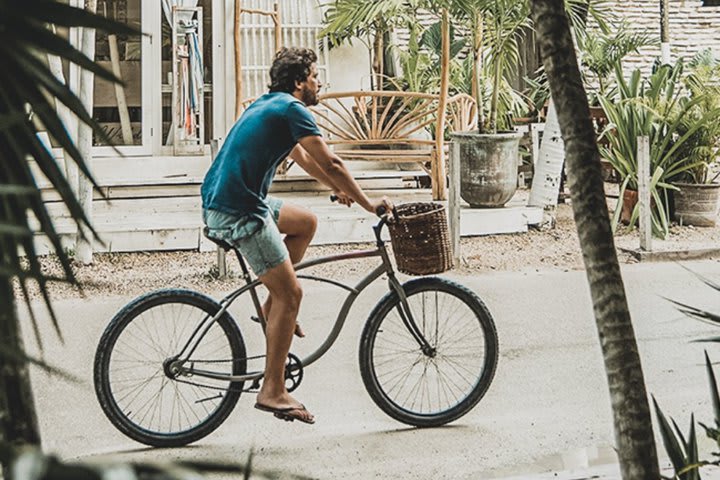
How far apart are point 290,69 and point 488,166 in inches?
266

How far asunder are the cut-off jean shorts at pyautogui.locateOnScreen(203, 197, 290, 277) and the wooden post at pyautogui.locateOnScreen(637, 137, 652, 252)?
634 cm

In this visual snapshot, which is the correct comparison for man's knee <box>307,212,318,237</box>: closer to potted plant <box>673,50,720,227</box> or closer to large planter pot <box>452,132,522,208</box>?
large planter pot <box>452,132,522,208</box>

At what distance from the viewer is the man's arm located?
5.63 metres

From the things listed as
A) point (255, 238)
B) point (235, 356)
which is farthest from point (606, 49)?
point (255, 238)

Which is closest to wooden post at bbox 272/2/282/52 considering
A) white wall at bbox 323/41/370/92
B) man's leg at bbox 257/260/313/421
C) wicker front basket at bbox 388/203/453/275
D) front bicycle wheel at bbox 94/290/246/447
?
white wall at bbox 323/41/370/92

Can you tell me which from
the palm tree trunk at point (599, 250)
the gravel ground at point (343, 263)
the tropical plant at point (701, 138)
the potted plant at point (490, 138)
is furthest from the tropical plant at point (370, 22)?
the palm tree trunk at point (599, 250)

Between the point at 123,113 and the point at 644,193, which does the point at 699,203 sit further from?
the point at 123,113

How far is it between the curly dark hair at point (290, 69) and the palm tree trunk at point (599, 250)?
9.25 ft

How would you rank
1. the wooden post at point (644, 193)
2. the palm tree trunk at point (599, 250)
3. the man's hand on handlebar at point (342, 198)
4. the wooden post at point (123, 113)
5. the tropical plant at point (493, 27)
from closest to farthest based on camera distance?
the palm tree trunk at point (599, 250) → the man's hand on handlebar at point (342, 198) → the wooden post at point (644, 193) → the tropical plant at point (493, 27) → the wooden post at point (123, 113)

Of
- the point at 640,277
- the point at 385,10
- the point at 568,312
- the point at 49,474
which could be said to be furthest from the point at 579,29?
the point at 49,474

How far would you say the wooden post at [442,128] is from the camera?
12.6 m

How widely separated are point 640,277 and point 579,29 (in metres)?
4.04

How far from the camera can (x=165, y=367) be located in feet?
19.4

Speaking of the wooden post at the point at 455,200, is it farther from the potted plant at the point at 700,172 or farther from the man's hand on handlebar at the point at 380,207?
the man's hand on handlebar at the point at 380,207
